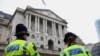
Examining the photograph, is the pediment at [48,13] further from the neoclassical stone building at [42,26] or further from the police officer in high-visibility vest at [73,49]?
the police officer in high-visibility vest at [73,49]

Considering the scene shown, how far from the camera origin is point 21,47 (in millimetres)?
4590

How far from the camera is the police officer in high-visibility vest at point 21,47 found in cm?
450

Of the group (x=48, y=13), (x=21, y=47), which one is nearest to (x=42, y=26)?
(x=48, y=13)

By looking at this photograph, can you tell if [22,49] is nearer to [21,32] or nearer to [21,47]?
[21,47]

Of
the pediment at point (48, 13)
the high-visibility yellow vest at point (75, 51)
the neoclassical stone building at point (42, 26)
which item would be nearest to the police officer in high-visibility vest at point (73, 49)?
the high-visibility yellow vest at point (75, 51)

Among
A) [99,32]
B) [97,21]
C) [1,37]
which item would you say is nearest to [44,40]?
[1,37]

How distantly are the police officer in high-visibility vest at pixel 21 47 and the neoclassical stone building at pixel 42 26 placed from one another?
44760 millimetres

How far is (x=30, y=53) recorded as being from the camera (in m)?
4.48

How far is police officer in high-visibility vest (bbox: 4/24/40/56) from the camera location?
4500 millimetres

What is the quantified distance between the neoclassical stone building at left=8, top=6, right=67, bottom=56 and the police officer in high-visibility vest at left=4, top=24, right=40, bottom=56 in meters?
44.8

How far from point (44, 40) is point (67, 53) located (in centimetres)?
4691

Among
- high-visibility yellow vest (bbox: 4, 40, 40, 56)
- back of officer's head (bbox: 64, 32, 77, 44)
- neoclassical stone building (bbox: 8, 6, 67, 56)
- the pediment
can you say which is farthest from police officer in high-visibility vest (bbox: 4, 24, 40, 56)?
the pediment

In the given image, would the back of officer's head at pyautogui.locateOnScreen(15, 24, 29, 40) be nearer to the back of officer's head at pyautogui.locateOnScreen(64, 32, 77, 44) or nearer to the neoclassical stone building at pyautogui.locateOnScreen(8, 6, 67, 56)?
the back of officer's head at pyautogui.locateOnScreen(64, 32, 77, 44)

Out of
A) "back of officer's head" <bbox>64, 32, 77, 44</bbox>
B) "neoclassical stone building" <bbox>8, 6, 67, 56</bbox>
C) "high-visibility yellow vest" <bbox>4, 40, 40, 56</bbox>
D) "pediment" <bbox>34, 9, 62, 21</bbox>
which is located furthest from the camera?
"pediment" <bbox>34, 9, 62, 21</bbox>
